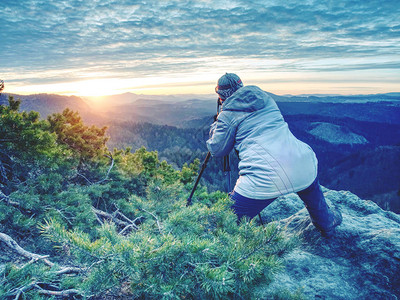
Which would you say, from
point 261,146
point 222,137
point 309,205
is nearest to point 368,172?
point 309,205

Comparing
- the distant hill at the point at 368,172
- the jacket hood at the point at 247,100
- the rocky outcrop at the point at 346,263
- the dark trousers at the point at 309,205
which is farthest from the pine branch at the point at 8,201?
the distant hill at the point at 368,172

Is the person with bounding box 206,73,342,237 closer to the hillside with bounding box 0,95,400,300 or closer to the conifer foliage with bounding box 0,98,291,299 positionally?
the hillside with bounding box 0,95,400,300

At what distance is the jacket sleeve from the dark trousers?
25.1 inches

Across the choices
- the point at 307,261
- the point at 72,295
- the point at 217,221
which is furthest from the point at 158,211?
the point at 307,261

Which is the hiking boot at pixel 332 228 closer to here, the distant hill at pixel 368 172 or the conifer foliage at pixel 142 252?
the conifer foliage at pixel 142 252

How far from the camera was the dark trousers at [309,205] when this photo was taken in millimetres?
3211

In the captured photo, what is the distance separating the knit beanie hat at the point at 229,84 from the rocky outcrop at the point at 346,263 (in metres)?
2.07

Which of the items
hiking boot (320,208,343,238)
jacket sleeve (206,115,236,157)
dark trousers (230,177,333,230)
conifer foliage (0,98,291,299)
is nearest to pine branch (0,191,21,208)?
conifer foliage (0,98,291,299)

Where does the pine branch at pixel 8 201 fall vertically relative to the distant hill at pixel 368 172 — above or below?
above

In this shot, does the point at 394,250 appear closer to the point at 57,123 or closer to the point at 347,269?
the point at 347,269

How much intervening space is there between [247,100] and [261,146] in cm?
65

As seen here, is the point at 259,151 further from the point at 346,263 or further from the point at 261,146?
the point at 346,263

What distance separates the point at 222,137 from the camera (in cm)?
341

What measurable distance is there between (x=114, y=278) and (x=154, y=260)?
26 cm
